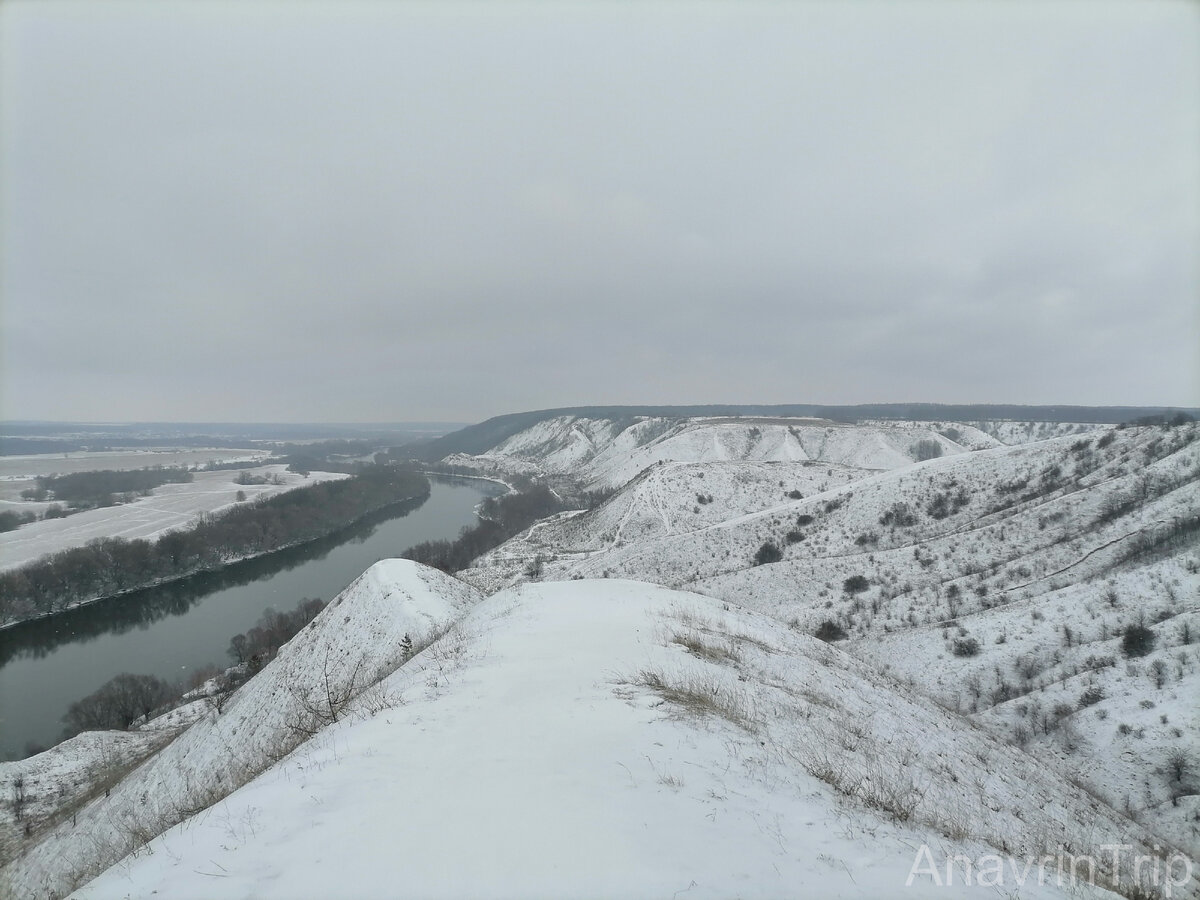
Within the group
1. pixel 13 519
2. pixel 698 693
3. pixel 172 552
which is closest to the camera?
pixel 698 693

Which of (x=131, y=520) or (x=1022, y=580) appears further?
(x=131, y=520)

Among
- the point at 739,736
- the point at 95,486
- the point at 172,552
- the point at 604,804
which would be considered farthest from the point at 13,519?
the point at 739,736

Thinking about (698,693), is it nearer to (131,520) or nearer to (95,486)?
(131,520)

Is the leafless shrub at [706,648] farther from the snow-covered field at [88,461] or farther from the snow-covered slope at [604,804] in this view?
the snow-covered field at [88,461]

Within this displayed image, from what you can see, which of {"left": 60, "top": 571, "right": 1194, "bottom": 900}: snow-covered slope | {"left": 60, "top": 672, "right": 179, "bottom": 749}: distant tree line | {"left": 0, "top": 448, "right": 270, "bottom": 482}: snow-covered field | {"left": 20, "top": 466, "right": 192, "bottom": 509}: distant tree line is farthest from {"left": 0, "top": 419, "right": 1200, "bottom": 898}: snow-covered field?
{"left": 0, "top": 448, "right": 270, "bottom": 482}: snow-covered field

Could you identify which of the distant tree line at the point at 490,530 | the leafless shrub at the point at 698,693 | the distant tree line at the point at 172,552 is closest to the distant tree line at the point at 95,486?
the distant tree line at the point at 172,552

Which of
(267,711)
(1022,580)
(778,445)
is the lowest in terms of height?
(267,711)

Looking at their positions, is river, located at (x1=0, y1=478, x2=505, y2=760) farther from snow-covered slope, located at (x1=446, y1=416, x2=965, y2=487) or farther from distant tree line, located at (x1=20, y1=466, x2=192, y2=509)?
distant tree line, located at (x1=20, y1=466, x2=192, y2=509)
